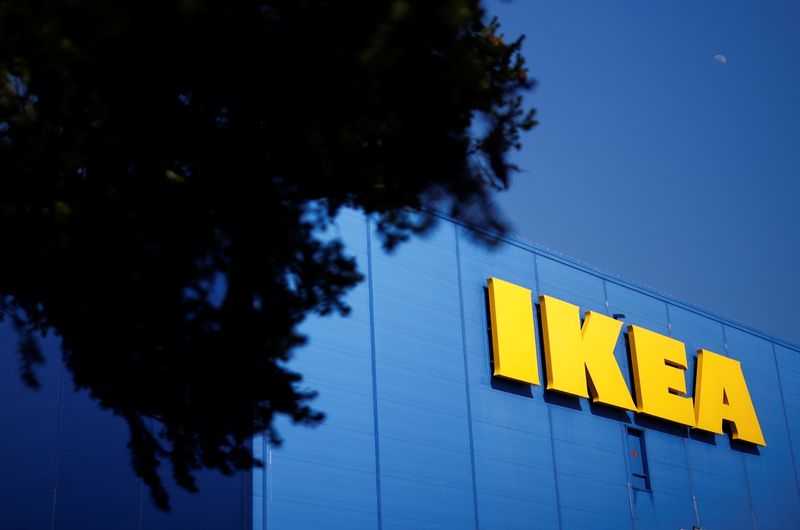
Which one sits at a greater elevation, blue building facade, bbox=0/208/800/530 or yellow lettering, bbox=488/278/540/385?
yellow lettering, bbox=488/278/540/385

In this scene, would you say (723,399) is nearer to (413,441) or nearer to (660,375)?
(660,375)

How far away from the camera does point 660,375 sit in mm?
28609

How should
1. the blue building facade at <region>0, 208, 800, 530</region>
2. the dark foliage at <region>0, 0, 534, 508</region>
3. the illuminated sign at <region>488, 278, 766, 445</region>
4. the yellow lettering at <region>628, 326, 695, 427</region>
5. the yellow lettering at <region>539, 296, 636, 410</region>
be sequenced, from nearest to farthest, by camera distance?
the dark foliage at <region>0, 0, 534, 508</region>, the blue building facade at <region>0, 208, 800, 530</region>, the illuminated sign at <region>488, 278, 766, 445</region>, the yellow lettering at <region>539, 296, 636, 410</region>, the yellow lettering at <region>628, 326, 695, 427</region>

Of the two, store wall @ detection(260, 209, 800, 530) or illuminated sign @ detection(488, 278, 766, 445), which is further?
illuminated sign @ detection(488, 278, 766, 445)

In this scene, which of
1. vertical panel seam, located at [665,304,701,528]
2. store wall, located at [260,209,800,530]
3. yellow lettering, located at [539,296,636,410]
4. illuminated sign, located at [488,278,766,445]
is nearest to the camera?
store wall, located at [260,209,800,530]

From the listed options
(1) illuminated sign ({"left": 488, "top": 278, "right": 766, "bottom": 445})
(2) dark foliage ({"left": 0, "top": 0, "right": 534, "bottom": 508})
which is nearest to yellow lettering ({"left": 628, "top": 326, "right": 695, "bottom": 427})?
(1) illuminated sign ({"left": 488, "top": 278, "right": 766, "bottom": 445})

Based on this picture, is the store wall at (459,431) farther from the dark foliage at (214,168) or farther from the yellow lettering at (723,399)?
the dark foliage at (214,168)

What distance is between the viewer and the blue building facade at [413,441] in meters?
19.4

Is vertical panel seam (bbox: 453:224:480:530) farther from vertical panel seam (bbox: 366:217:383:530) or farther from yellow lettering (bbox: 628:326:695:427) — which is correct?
yellow lettering (bbox: 628:326:695:427)

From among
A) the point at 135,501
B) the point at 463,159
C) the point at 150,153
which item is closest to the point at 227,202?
the point at 150,153

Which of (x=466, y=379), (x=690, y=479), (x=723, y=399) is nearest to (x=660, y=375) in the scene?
(x=690, y=479)

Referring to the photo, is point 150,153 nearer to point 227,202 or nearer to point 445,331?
point 227,202

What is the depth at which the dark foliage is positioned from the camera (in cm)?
739

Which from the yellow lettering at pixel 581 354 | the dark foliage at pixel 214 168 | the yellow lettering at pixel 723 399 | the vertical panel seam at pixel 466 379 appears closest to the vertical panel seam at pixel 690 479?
the yellow lettering at pixel 723 399
